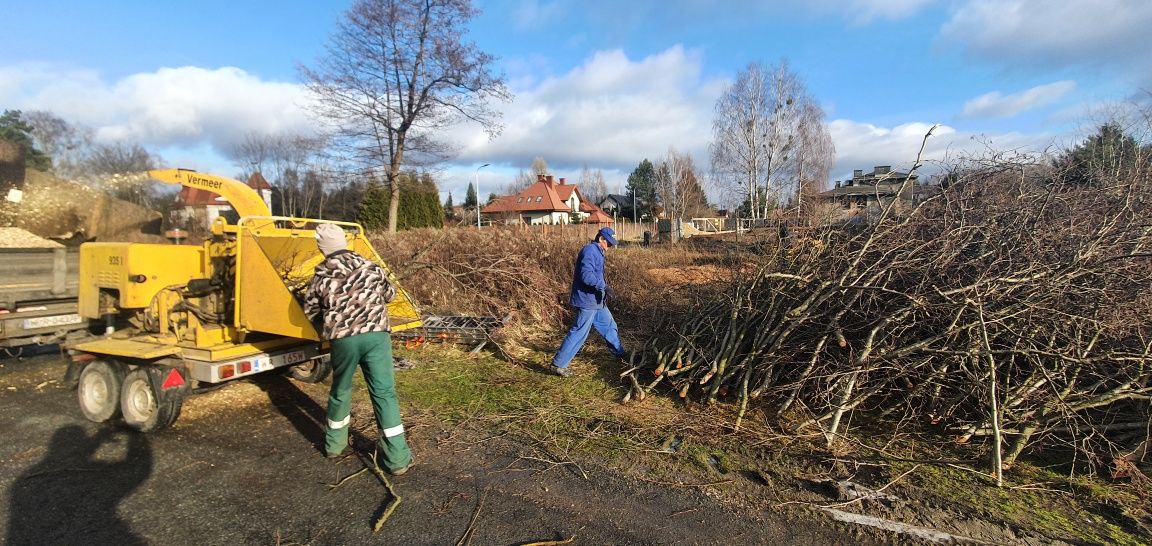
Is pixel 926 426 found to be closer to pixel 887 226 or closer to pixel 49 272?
pixel 887 226

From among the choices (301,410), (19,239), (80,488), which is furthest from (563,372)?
(19,239)

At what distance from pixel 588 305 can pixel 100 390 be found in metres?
4.65

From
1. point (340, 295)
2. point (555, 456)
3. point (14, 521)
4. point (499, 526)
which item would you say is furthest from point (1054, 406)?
point (14, 521)

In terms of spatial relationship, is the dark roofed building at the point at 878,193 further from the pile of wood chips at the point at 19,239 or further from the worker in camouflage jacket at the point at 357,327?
the pile of wood chips at the point at 19,239

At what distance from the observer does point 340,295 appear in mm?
3723

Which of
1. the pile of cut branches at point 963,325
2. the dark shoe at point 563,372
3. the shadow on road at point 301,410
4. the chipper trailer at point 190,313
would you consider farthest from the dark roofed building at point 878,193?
the shadow on road at point 301,410

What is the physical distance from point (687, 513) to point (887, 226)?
3.85 m

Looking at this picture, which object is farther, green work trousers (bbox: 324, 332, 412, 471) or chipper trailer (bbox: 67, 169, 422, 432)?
chipper trailer (bbox: 67, 169, 422, 432)

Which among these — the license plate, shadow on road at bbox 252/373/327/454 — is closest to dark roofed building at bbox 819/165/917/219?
shadow on road at bbox 252/373/327/454

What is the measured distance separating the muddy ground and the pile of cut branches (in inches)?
58.4

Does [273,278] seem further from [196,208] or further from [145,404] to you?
[196,208]

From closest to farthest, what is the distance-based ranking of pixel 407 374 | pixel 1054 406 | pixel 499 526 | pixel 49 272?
1. pixel 499 526
2. pixel 1054 406
3. pixel 407 374
4. pixel 49 272

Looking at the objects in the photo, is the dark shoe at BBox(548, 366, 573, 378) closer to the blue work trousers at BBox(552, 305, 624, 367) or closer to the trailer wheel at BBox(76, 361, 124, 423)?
the blue work trousers at BBox(552, 305, 624, 367)

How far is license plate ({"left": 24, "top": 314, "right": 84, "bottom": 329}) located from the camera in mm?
6373
